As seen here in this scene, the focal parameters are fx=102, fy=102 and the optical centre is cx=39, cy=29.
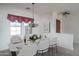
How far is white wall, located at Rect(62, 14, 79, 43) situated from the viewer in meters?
6.94

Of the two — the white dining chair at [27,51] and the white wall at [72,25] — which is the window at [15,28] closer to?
the white dining chair at [27,51]

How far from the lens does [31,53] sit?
2588 mm

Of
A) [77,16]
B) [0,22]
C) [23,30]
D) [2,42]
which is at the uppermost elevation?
[77,16]

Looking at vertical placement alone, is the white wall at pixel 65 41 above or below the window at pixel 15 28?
below

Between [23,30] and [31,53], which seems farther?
[23,30]

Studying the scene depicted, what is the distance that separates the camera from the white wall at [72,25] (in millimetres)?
6939

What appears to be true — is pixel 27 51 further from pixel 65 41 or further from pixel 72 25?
pixel 72 25

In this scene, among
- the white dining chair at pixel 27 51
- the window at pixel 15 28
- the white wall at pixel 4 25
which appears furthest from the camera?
the window at pixel 15 28

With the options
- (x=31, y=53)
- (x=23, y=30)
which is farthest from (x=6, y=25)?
(x=31, y=53)

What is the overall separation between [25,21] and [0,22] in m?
1.53

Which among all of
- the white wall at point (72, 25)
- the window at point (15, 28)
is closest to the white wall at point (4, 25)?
the window at point (15, 28)

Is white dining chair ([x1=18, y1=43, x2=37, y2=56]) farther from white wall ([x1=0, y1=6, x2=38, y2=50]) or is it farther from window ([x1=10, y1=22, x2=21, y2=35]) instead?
window ([x1=10, y1=22, x2=21, y2=35])

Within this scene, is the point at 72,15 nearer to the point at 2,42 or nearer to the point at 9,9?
the point at 9,9

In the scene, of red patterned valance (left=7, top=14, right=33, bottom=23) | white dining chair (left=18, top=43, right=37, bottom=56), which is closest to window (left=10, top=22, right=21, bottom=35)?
red patterned valance (left=7, top=14, right=33, bottom=23)
